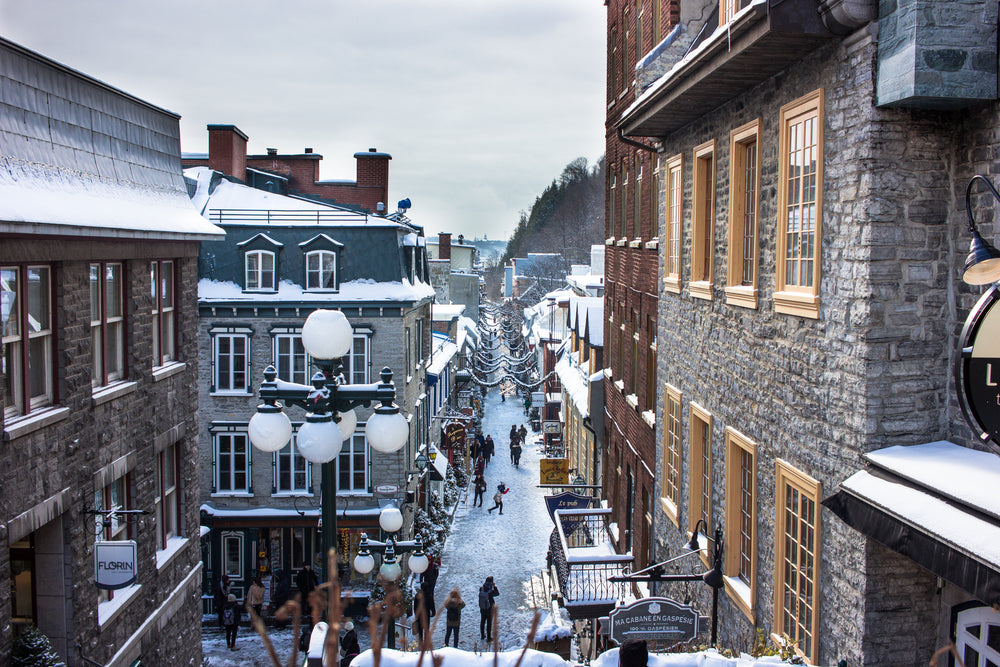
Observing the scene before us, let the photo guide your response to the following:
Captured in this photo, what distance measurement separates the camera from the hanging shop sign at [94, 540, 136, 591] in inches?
389

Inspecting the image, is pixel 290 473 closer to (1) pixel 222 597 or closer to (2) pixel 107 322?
(1) pixel 222 597

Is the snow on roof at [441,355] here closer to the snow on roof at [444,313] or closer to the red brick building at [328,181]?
the snow on roof at [444,313]

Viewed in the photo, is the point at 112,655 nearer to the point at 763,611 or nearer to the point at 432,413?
the point at 763,611

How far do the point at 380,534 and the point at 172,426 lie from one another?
1152 cm

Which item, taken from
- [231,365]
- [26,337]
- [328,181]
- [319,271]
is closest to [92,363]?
[26,337]

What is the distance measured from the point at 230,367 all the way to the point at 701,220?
52.0 ft

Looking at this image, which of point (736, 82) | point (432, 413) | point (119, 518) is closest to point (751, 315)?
point (736, 82)

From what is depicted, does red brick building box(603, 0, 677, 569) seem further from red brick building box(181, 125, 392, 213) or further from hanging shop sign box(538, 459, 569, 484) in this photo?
red brick building box(181, 125, 392, 213)

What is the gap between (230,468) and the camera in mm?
23328

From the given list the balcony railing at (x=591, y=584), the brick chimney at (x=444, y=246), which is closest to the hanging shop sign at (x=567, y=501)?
the balcony railing at (x=591, y=584)

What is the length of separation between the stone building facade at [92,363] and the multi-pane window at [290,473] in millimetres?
9533

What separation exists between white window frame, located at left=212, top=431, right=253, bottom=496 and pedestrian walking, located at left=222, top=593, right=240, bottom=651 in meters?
4.43

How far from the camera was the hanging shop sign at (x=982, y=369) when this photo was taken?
540 cm

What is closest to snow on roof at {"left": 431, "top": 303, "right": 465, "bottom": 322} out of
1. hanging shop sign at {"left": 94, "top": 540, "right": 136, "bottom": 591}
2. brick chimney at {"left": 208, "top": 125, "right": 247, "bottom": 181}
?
brick chimney at {"left": 208, "top": 125, "right": 247, "bottom": 181}
